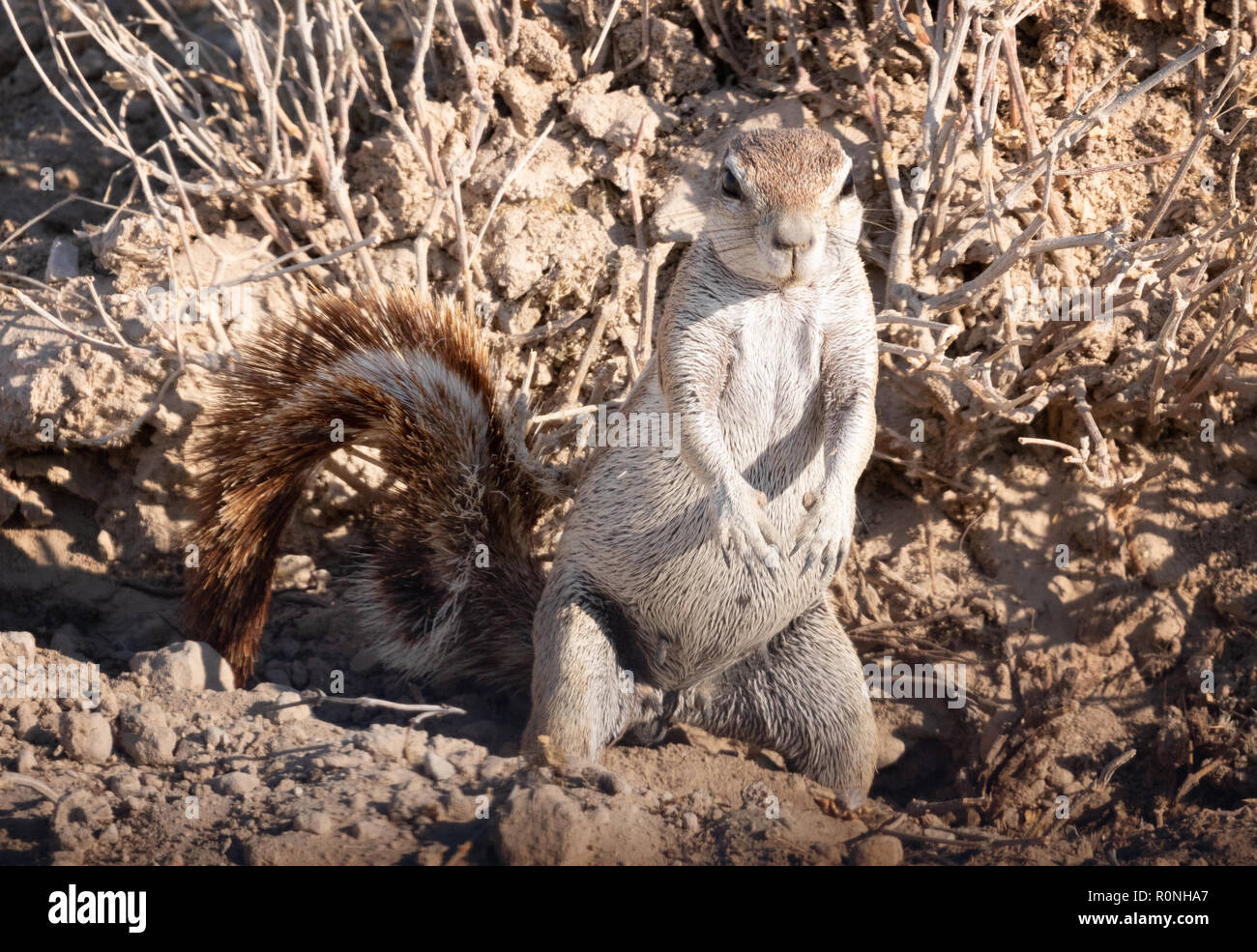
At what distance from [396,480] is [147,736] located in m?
1.46

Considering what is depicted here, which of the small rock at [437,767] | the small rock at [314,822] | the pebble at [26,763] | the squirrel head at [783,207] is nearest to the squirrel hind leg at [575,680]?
the small rock at [437,767]

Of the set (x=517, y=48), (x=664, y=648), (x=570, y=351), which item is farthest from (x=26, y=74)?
(x=664, y=648)

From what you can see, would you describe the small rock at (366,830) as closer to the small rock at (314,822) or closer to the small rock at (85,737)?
the small rock at (314,822)

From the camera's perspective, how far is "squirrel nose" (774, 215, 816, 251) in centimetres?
370

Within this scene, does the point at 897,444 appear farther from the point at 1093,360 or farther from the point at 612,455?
the point at 612,455

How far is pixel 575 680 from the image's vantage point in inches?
169

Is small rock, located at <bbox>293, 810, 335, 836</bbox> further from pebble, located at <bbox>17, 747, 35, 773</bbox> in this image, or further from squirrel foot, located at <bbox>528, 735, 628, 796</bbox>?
pebble, located at <bbox>17, 747, 35, 773</bbox>

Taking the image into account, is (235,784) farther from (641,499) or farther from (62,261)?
(62,261)

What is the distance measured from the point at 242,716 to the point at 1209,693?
394cm

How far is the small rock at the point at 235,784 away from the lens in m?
3.84

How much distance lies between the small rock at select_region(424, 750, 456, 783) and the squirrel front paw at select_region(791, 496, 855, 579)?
4.58ft

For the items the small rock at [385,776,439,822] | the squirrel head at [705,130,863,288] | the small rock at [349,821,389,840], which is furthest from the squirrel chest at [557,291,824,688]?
the small rock at [349,821,389,840]

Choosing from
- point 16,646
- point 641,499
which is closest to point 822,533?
point 641,499

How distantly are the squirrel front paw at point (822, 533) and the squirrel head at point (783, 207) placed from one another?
0.78 meters
